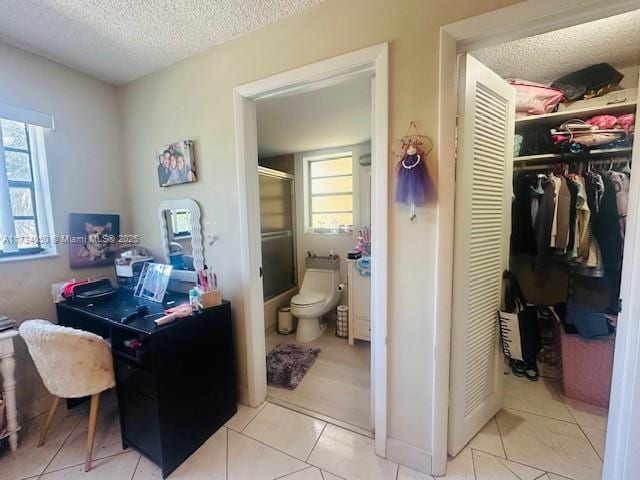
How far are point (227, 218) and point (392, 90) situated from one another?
121cm

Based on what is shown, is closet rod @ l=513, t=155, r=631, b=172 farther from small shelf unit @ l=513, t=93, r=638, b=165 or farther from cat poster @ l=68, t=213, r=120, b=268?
cat poster @ l=68, t=213, r=120, b=268

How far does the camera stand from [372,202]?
129 cm

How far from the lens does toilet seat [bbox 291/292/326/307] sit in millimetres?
2619

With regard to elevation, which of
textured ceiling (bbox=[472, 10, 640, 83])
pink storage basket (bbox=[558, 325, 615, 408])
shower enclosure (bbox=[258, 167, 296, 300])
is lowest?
pink storage basket (bbox=[558, 325, 615, 408])

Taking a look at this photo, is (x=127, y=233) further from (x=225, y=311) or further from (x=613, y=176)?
(x=613, y=176)

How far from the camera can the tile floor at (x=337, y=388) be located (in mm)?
1688

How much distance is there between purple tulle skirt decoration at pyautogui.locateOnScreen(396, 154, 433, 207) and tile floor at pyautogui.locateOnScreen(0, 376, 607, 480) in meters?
1.36

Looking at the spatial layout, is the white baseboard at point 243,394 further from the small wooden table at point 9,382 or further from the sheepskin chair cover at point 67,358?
the small wooden table at point 9,382

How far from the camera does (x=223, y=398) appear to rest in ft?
5.26

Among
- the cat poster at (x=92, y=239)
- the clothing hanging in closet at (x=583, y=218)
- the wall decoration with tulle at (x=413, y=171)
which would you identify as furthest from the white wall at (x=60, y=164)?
the clothing hanging in closet at (x=583, y=218)

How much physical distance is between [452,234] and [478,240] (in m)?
0.27

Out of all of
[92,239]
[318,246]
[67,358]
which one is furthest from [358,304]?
[92,239]

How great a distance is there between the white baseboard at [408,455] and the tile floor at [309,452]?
29mm

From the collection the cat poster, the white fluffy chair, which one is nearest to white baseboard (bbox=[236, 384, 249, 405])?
the white fluffy chair
